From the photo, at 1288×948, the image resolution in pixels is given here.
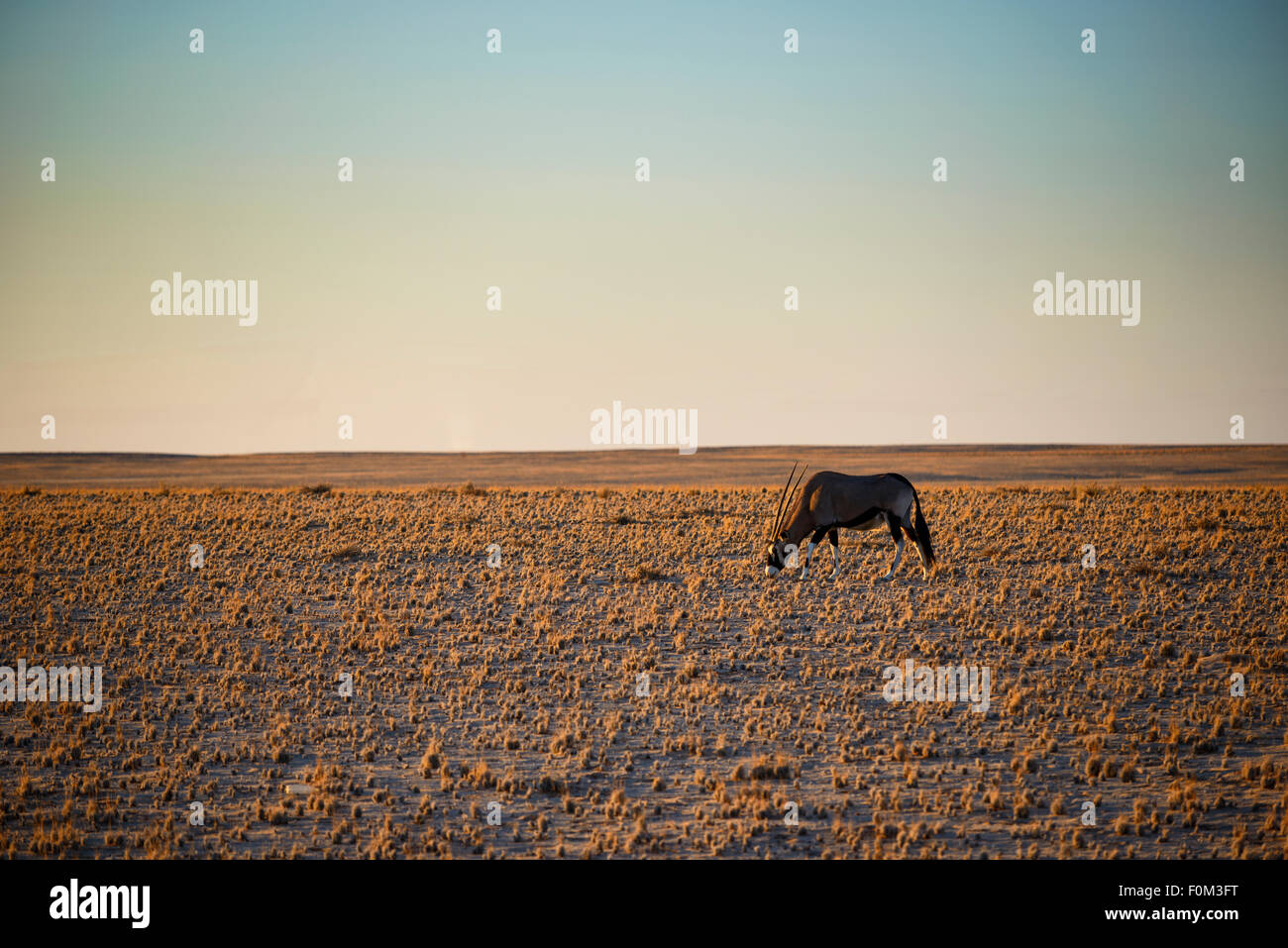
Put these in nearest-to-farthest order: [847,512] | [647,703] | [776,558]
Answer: [647,703], [847,512], [776,558]

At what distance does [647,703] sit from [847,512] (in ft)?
28.1

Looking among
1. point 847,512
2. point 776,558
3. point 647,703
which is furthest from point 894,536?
point 647,703

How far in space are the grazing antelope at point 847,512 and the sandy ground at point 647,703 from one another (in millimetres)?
757

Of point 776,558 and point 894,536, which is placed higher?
point 894,536

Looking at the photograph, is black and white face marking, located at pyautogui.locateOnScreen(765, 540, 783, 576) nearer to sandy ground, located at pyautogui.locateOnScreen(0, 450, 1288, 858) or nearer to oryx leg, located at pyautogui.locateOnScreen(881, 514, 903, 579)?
sandy ground, located at pyautogui.locateOnScreen(0, 450, 1288, 858)

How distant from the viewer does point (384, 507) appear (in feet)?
134

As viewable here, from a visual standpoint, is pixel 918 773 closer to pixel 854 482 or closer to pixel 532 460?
pixel 854 482

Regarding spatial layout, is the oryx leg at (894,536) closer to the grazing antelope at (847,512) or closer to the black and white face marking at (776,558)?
the grazing antelope at (847,512)

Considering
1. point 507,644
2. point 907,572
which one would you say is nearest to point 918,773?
point 507,644

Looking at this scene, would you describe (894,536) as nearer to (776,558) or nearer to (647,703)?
(776,558)

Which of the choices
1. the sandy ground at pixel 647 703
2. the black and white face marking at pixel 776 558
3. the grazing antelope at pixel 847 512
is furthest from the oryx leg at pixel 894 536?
the black and white face marking at pixel 776 558

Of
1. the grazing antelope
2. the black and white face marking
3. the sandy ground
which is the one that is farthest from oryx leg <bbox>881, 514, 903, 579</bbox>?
the black and white face marking

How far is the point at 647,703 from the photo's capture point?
14070mm

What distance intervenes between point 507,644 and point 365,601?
513 centimetres
